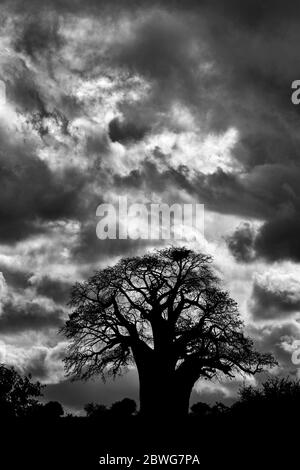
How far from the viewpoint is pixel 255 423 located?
13609mm

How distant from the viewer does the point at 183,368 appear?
2805 centimetres

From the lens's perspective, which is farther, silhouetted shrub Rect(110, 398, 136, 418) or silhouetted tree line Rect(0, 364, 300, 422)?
silhouetted shrub Rect(110, 398, 136, 418)

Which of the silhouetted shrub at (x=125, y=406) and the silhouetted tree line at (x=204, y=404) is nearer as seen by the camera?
the silhouetted tree line at (x=204, y=404)

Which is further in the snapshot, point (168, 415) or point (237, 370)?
point (237, 370)

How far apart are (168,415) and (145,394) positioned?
6.26 feet
